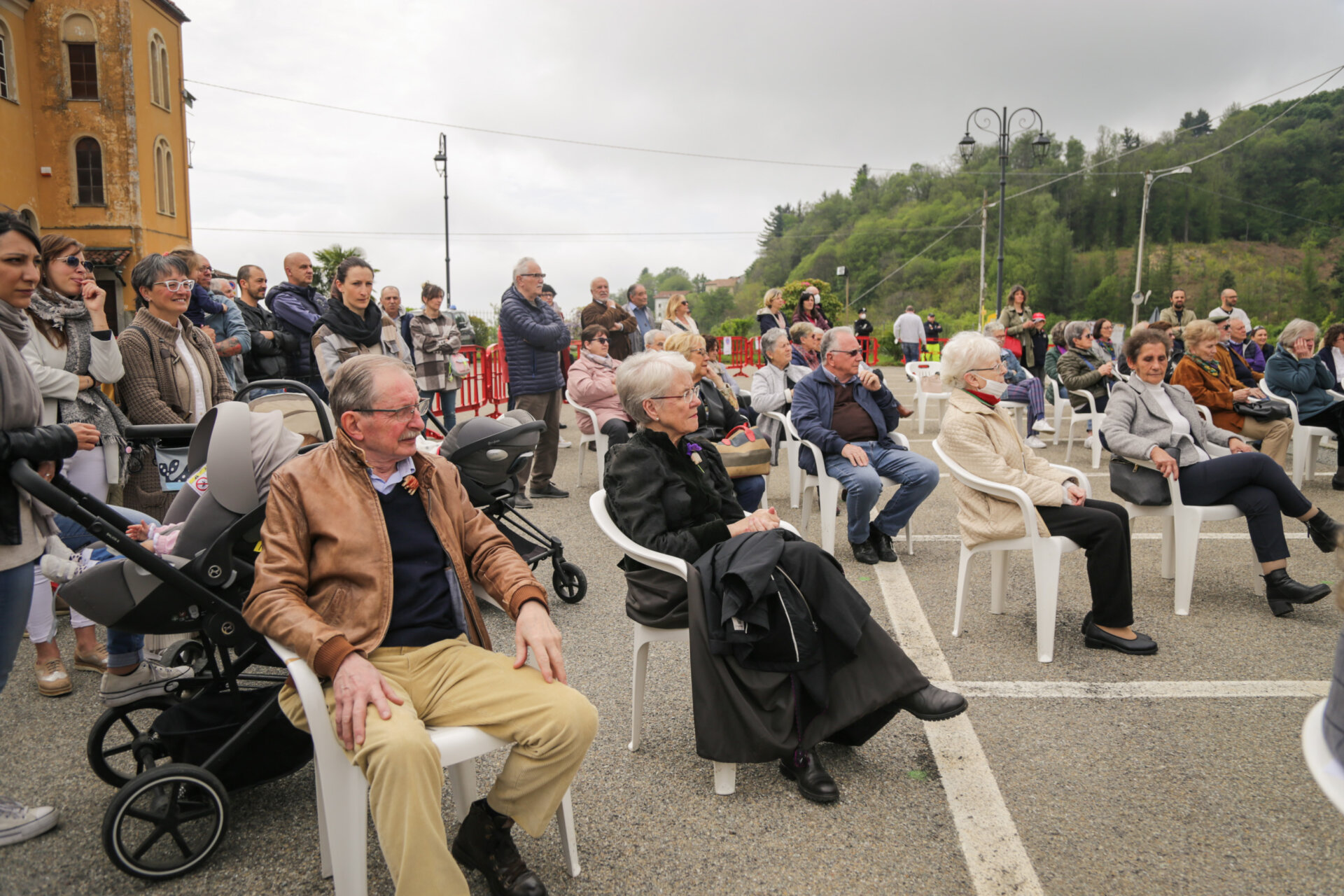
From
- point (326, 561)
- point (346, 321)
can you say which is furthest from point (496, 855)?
point (346, 321)

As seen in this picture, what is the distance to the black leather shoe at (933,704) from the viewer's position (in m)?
2.73

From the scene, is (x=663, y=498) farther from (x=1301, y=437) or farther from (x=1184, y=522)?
(x=1301, y=437)

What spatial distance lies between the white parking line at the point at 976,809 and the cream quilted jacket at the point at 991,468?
0.68 metres

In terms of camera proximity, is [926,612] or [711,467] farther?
[926,612]

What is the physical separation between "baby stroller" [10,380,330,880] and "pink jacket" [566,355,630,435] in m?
4.83

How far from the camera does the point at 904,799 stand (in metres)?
2.65

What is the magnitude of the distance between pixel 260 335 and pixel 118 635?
3600 mm

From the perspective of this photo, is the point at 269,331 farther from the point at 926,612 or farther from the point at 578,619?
the point at 926,612

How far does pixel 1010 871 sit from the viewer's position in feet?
7.43

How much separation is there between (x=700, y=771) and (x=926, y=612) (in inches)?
78.4

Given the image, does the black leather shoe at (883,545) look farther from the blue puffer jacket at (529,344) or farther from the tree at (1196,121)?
the tree at (1196,121)

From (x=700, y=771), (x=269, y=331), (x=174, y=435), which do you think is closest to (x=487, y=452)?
(x=174, y=435)

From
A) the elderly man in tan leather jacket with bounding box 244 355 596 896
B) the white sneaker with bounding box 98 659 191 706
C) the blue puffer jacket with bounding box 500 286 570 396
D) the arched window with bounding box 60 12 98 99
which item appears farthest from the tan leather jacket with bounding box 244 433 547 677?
the arched window with bounding box 60 12 98 99

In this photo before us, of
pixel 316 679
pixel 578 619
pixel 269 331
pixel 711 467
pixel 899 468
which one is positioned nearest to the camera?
pixel 316 679
